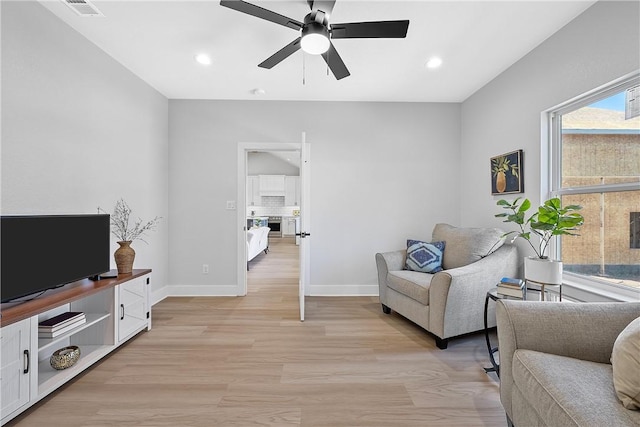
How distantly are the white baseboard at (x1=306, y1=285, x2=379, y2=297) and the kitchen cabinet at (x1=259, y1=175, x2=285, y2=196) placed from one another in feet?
22.7

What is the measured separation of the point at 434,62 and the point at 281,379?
300cm

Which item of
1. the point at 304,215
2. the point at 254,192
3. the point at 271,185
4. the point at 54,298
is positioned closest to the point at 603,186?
the point at 304,215

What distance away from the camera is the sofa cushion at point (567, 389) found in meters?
0.96

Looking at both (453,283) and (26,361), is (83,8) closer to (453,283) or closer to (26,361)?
(26,361)

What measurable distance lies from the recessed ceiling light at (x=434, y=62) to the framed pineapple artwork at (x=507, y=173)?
1.13 metres

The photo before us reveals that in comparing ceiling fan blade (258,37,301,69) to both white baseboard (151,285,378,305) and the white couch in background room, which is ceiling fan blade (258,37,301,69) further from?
the white couch in background room

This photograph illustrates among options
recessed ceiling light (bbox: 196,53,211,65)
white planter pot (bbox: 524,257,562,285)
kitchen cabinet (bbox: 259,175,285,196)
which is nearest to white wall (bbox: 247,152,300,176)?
kitchen cabinet (bbox: 259,175,285,196)

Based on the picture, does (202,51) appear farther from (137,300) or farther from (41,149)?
(137,300)

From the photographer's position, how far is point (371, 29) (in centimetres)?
187

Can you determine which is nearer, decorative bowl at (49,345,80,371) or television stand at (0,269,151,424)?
television stand at (0,269,151,424)

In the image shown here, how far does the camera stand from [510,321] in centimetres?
139

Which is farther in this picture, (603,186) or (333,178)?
(333,178)

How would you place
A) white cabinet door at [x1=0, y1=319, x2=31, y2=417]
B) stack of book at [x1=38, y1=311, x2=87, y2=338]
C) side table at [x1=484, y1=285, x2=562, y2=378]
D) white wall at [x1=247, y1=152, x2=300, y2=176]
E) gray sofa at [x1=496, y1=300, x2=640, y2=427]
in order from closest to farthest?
gray sofa at [x1=496, y1=300, x2=640, y2=427] → white cabinet door at [x1=0, y1=319, x2=31, y2=417] → stack of book at [x1=38, y1=311, x2=87, y2=338] → side table at [x1=484, y1=285, x2=562, y2=378] → white wall at [x1=247, y1=152, x2=300, y2=176]

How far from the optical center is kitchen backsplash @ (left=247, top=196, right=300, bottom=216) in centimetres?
1022
